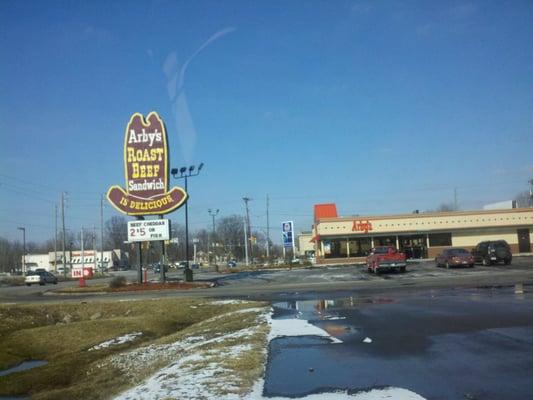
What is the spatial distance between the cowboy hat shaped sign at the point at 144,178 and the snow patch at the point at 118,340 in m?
23.4

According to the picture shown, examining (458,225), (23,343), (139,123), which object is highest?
(139,123)

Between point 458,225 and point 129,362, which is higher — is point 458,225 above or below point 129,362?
above

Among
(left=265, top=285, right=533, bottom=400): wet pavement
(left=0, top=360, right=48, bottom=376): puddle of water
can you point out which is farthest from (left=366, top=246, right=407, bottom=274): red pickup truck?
(left=0, top=360, right=48, bottom=376): puddle of water

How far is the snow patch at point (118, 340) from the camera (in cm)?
1320

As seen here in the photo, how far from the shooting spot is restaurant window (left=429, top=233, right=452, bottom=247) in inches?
2363

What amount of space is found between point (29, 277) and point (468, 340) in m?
55.6

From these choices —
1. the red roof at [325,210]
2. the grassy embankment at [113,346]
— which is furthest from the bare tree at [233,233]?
the grassy embankment at [113,346]

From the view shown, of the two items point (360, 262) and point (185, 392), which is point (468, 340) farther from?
point (360, 262)

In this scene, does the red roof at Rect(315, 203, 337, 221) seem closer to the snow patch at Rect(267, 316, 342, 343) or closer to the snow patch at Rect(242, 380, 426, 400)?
the snow patch at Rect(267, 316, 342, 343)

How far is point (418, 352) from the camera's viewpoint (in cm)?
936

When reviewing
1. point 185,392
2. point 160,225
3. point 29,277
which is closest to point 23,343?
point 185,392

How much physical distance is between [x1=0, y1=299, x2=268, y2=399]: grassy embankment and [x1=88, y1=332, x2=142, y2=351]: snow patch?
0.18 meters

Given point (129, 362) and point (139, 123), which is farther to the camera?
point (139, 123)

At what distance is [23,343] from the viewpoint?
15.3 metres
